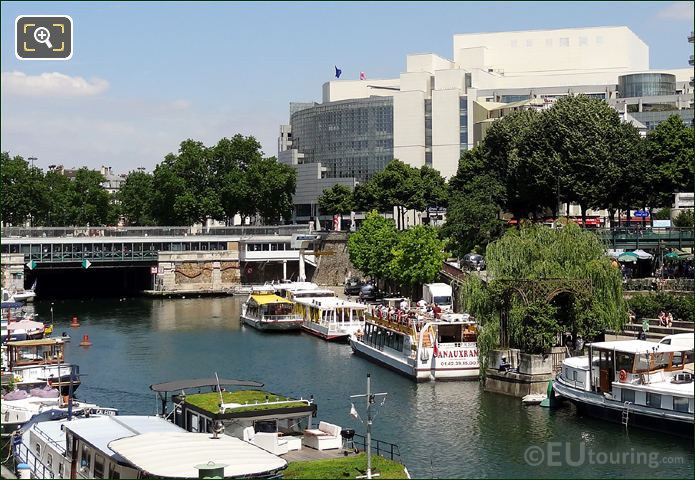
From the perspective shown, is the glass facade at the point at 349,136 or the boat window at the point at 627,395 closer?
the boat window at the point at 627,395

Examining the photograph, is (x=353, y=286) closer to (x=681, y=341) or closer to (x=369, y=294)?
(x=369, y=294)

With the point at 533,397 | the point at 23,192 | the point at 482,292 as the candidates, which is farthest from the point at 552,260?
the point at 23,192

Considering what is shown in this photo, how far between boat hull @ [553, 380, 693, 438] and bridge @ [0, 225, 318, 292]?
76434mm

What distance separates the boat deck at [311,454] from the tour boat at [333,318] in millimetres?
38087

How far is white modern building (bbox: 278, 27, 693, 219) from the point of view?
147m

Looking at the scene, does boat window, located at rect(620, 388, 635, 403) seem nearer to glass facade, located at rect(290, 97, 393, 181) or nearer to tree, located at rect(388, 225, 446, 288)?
tree, located at rect(388, 225, 446, 288)

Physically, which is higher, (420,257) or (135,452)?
(420,257)

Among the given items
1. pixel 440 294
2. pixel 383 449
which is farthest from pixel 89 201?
pixel 383 449

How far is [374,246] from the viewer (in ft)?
340

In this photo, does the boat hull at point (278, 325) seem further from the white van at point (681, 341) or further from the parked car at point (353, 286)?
the white van at point (681, 341)

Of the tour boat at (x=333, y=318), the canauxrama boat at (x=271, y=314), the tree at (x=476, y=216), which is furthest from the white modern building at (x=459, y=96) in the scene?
the tour boat at (x=333, y=318)

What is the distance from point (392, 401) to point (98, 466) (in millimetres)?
20306

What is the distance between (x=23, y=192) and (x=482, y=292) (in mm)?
102495

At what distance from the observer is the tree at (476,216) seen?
319 ft
